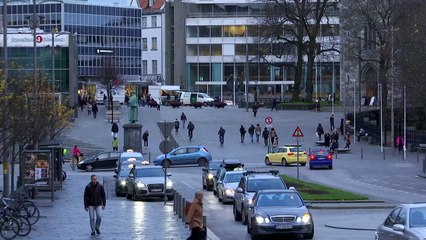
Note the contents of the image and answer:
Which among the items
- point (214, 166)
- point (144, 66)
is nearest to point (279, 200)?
point (214, 166)

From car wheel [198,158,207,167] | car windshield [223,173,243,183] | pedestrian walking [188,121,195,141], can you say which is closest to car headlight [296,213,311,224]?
car windshield [223,173,243,183]

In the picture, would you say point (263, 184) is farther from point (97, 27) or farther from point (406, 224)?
point (97, 27)

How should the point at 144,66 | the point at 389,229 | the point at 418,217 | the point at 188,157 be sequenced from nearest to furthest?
the point at 418,217 < the point at 389,229 < the point at 188,157 < the point at 144,66

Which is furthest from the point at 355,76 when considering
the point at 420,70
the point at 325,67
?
the point at 325,67

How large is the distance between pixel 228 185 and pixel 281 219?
1243 cm

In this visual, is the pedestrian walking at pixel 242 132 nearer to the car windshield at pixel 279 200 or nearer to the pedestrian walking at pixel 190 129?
the pedestrian walking at pixel 190 129

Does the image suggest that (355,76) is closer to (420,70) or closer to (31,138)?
(420,70)

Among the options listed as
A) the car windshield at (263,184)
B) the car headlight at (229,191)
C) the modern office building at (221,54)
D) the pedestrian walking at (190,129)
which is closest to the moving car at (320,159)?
the pedestrian walking at (190,129)

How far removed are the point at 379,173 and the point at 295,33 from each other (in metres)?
38.8

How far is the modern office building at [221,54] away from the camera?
463ft

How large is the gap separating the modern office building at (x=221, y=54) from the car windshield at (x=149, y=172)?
96281 mm

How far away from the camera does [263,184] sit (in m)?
32.2

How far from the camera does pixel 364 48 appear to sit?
8300 centimetres

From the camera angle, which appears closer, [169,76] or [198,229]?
[198,229]
